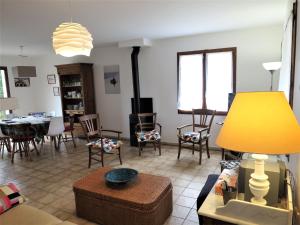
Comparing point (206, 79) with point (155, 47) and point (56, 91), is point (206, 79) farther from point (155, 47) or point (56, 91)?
point (56, 91)

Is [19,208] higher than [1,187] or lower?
lower

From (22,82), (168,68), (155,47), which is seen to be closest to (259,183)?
(168,68)

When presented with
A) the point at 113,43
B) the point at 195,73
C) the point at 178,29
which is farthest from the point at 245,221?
the point at 113,43

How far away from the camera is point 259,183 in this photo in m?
1.17

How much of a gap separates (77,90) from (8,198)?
15.0ft

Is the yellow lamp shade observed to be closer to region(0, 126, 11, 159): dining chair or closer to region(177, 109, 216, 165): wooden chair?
region(177, 109, 216, 165): wooden chair

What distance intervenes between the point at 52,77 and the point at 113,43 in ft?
8.67

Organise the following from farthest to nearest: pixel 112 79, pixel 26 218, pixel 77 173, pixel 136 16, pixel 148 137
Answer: pixel 112 79, pixel 148 137, pixel 77 173, pixel 136 16, pixel 26 218

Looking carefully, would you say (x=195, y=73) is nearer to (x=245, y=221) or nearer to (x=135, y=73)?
(x=135, y=73)

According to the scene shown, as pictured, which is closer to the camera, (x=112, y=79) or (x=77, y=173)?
(x=77, y=173)

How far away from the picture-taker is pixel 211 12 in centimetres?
297

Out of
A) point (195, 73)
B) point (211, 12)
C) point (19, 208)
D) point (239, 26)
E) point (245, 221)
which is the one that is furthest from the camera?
point (195, 73)

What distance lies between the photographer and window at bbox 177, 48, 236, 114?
4.22 metres

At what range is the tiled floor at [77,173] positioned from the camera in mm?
2562
